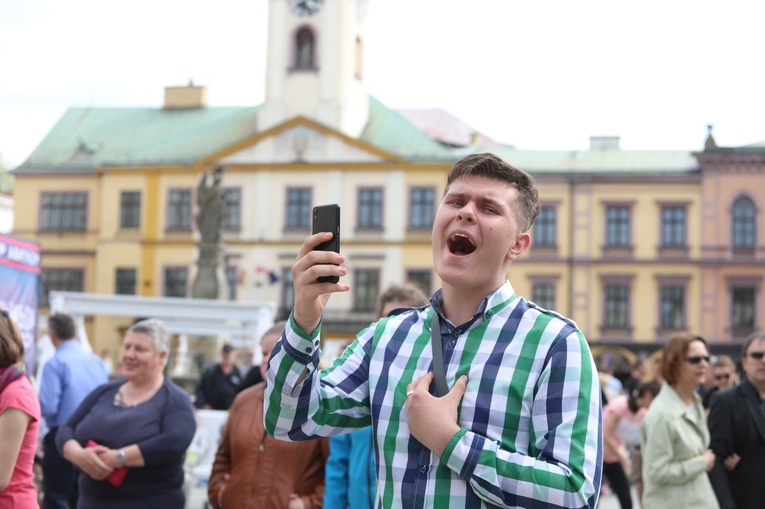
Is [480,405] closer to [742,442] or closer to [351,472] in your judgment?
[351,472]

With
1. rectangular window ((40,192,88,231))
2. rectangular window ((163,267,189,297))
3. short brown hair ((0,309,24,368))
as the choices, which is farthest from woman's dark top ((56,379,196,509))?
rectangular window ((40,192,88,231))

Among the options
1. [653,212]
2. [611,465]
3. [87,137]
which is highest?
[87,137]

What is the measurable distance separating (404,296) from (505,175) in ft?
10.3

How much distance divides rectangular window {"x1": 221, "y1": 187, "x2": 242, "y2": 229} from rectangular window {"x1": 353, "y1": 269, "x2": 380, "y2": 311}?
6.10m

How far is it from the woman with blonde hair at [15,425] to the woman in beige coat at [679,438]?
11.8 feet

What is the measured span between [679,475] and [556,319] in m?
3.89

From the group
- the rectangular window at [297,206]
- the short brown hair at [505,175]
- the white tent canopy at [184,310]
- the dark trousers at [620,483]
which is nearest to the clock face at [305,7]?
the rectangular window at [297,206]

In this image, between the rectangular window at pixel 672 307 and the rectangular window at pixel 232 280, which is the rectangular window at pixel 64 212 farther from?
the rectangular window at pixel 672 307

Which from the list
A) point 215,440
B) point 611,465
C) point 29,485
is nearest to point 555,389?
point 29,485

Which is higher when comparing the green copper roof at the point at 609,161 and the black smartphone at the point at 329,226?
the green copper roof at the point at 609,161

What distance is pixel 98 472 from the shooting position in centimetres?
602

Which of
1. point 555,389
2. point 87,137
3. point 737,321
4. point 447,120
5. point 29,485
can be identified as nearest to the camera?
point 555,389

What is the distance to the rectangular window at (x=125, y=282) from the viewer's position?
50.4 meters

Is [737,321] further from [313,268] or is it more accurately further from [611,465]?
[313,268]
